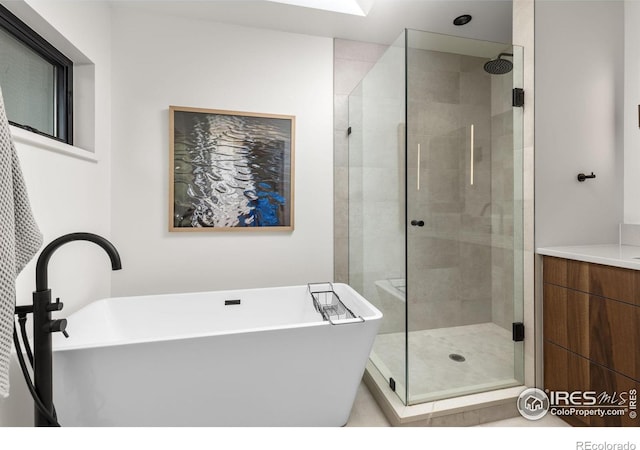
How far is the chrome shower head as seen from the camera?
176 cm

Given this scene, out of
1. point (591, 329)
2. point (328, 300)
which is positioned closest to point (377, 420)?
point (328, 300)

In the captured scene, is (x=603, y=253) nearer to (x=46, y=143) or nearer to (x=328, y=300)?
(x=328, y=300)

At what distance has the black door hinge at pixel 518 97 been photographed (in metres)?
1.74

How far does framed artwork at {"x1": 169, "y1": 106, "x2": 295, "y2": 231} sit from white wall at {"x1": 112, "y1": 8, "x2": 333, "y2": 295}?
0.07 m

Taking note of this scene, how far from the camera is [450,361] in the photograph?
1831 mm

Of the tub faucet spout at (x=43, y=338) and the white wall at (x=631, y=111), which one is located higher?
the white wall at (x=631, y=111)

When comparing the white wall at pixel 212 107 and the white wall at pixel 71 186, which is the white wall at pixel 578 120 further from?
the white wall at pixel 71 186

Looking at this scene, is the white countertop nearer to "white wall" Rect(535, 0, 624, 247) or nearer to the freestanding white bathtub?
"white wall" Rect(535, 0, 624, 247)

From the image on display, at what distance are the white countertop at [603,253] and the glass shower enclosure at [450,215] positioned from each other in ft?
0.69

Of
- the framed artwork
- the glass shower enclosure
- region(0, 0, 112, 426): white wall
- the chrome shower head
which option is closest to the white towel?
region(0, 0, 112, 426): white wall

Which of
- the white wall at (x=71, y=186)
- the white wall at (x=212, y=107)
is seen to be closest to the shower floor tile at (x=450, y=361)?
the white wall at (x=212, y=107)

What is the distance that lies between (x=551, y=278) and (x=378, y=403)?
46.1 inches

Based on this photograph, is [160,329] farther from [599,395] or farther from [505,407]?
[599,395]
